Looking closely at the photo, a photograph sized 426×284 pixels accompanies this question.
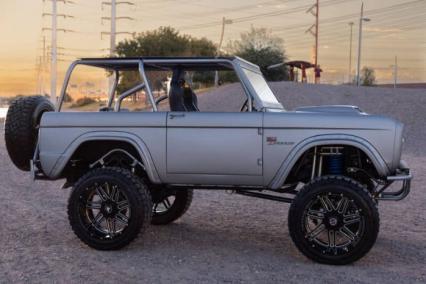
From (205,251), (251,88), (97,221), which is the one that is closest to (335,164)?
(251,88)

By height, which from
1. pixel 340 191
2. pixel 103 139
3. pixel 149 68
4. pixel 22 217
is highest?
pixel 149 68

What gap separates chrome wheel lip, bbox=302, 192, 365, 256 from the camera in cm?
640

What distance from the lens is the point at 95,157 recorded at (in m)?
7.56

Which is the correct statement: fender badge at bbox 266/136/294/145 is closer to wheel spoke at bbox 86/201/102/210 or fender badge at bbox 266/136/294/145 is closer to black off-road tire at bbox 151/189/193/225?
wheel spoke at bbox 86/201/102/210

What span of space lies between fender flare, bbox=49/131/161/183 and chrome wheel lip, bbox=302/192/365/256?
1737 millimetres

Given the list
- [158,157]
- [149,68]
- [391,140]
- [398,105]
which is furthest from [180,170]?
[398,105]

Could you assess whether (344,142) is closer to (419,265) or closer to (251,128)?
(251,128)

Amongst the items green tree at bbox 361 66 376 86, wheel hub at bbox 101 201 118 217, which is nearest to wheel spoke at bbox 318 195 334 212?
wheel hub at bbox 101 201 118 217

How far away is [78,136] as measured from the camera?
7055 millimetres

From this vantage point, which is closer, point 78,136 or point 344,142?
point 344,142

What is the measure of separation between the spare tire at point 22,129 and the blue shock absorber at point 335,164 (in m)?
3.45

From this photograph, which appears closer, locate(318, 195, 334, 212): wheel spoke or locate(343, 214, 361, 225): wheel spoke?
locate(343, 214, 361, 225): wheel spoke

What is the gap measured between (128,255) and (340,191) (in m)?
2.36

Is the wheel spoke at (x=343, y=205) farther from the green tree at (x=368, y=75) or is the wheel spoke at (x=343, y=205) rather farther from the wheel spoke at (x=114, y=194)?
the green tree at (x=368, y=75)
